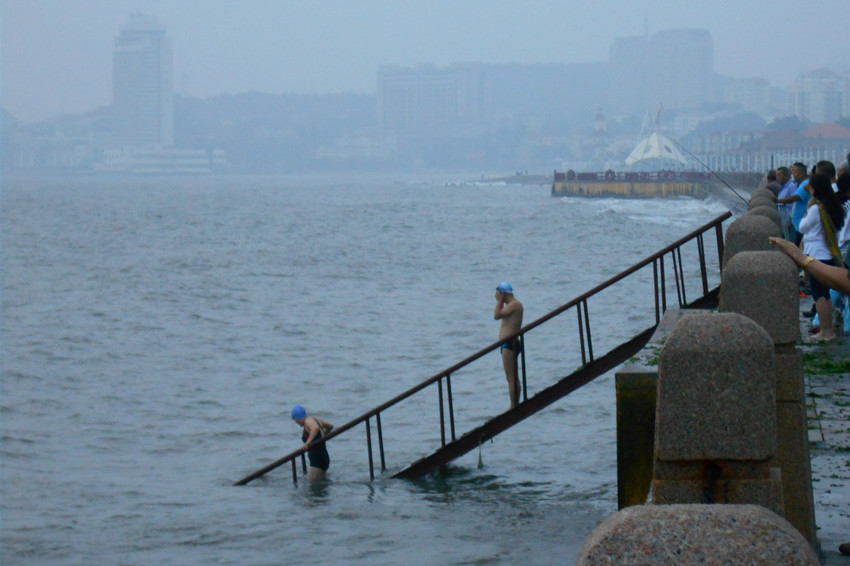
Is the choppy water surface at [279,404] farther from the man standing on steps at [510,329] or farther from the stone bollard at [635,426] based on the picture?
the stone bollard at [635,426]

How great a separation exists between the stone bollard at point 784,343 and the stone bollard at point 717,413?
951mm

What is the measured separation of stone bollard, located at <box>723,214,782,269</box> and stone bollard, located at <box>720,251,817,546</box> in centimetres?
367

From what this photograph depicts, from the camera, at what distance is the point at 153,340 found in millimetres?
33719

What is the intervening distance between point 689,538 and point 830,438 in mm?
6486

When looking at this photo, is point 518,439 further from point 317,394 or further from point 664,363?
point 664,363

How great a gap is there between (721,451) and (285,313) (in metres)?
34.5

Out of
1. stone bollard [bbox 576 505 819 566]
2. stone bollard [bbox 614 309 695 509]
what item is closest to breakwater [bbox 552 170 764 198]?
stone bollard [bbox 614 309 695 509]

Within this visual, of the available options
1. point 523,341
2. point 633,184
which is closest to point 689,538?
point 523,341

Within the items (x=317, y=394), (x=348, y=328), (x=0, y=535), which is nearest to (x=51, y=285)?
(x=348, y=328)

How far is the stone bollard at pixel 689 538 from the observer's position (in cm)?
A: 279

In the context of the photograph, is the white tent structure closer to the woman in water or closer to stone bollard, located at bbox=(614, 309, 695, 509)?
the woman in water

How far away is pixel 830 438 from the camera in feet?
29.2

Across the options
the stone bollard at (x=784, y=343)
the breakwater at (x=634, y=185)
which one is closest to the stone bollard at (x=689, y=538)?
the stone bollard at (x=784, y=343)

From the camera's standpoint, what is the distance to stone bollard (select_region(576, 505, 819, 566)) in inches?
110
